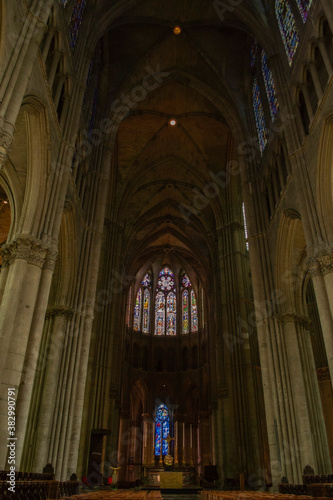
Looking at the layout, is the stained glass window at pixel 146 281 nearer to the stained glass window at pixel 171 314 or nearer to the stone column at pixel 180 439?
the stained glass window at pixel 171 314

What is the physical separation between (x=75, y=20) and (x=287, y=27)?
808cm

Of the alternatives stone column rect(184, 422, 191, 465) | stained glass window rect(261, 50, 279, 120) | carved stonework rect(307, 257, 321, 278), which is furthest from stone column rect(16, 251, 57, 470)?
stone column rect(184, 422, 191, 465)

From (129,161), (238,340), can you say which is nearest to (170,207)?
(129,161)

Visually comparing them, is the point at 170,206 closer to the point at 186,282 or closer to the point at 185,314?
the point at 186,282

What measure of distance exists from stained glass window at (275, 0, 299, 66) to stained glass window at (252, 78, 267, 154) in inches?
132

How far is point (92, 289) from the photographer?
49.0ft

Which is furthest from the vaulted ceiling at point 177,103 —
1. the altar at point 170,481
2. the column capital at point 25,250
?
the altar at point 170,481

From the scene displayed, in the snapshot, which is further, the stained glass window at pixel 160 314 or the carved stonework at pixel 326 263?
the stained glass window at pixel 160 314

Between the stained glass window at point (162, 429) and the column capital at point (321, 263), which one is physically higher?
the column capital at point (321, 263)

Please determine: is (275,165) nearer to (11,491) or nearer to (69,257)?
(69,257)

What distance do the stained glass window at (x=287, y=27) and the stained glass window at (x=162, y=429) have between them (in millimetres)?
31220

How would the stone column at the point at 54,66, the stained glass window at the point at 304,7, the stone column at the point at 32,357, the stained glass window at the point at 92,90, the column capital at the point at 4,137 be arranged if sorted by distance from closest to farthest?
the column capital at the point at 4,137 < the stone column at the point at 32,357 < the stone column at the point at 54,66 < the stained glass window at the point at 304,7 < the stained glass window at the point at 92,90

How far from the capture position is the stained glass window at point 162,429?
3447 centimetres

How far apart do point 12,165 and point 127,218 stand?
17642 millimetres
